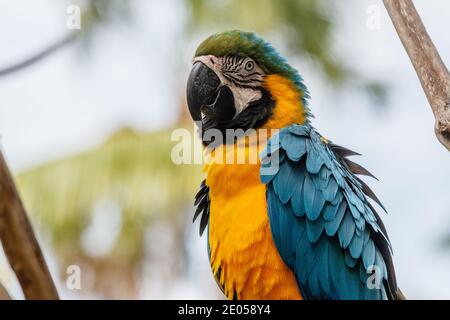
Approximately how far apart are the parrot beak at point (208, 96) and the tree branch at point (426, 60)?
81 centimetres

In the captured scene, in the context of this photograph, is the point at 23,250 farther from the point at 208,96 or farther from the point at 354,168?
the point at 354,168

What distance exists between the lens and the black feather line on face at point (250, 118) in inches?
113

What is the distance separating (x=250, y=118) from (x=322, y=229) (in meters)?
0.56

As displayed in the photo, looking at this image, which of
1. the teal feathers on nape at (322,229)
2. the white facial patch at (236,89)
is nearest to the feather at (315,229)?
the teal feathers on nape at (322,229)

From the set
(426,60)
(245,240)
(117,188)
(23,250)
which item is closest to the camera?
(23,250)

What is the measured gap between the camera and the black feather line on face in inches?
113

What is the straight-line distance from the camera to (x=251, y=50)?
294cm

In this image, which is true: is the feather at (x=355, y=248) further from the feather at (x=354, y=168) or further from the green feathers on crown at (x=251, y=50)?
the green feathers on crown at (x=251, y=50)

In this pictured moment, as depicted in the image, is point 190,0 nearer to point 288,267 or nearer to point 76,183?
point 76,183

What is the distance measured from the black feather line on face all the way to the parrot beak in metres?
0.02

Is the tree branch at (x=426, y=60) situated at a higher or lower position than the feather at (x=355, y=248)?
higher

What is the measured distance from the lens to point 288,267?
8.79 feet

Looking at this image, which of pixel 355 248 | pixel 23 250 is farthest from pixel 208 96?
pixel 23 250
